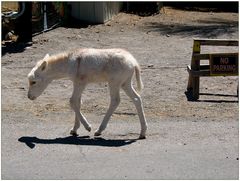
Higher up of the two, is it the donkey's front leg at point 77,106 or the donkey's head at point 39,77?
the donkey's head at point 39,77

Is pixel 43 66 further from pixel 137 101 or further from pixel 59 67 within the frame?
pixel 137 101

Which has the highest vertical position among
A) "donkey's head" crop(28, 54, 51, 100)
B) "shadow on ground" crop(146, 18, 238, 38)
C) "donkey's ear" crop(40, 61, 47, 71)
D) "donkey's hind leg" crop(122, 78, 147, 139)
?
"donkey's ear" crop(40, 61, 47, 71)

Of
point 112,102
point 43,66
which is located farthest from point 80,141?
point 43,66

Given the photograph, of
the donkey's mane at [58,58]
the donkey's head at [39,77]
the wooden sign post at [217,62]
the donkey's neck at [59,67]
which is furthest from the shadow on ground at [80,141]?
the wooden sign post at [217,62]

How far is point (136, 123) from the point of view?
29.7 ft

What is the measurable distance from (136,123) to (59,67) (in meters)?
1.53

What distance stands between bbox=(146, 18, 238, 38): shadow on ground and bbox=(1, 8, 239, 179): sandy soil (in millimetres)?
2510

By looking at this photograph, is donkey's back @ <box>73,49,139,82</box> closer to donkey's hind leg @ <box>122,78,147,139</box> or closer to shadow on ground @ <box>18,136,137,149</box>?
donkey's hind leg @ <box>122,78,147,139</box>

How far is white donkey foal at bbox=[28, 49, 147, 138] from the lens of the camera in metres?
8.22

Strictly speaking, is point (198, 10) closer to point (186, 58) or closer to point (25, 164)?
point (186, 58)

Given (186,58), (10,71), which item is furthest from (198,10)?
(10,71)

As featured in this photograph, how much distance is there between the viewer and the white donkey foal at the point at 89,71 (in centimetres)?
822

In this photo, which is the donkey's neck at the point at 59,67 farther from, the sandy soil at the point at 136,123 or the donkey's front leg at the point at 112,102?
the sandy soil at the point at 136,123

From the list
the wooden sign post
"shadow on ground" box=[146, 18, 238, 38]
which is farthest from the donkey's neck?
"shadow on ground" box=[146, 18, 238, 38]
